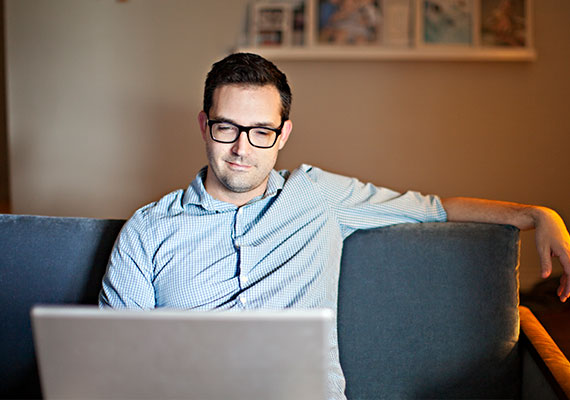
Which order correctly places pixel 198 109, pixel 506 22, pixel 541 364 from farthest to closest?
1. pixel 198 109
2. pixel 506 22
3. pixel 541 364

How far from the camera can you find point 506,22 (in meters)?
3.17

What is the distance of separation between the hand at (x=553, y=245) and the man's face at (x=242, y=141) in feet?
2.40

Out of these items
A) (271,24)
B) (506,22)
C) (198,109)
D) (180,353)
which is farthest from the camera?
(198,109)

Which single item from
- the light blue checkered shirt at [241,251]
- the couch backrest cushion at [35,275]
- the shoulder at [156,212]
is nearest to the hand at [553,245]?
the light blue checkered shirt at [241,251]

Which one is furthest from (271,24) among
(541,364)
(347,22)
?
(541,364)

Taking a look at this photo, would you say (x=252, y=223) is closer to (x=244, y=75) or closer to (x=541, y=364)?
(x=244, y=75)

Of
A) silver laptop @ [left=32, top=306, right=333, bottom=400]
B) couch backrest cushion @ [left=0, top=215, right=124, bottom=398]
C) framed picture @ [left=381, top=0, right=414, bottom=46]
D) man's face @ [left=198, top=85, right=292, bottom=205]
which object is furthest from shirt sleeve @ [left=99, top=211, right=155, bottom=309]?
framed picture @ [left=381, top=0, right=414, bottom=46]

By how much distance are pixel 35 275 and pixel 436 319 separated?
111 centimetres

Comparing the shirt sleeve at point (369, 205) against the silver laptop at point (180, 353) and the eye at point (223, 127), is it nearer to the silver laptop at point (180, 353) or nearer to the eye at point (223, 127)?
the eye at point (223, 127)

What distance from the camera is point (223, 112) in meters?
1.57

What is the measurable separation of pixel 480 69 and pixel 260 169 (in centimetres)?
212

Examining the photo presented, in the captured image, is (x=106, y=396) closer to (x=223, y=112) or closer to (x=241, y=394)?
(x=241, y=394)

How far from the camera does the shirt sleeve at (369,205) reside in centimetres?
164

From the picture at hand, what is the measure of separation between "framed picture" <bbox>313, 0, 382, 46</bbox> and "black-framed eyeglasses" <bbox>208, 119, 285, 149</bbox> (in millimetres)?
1830
